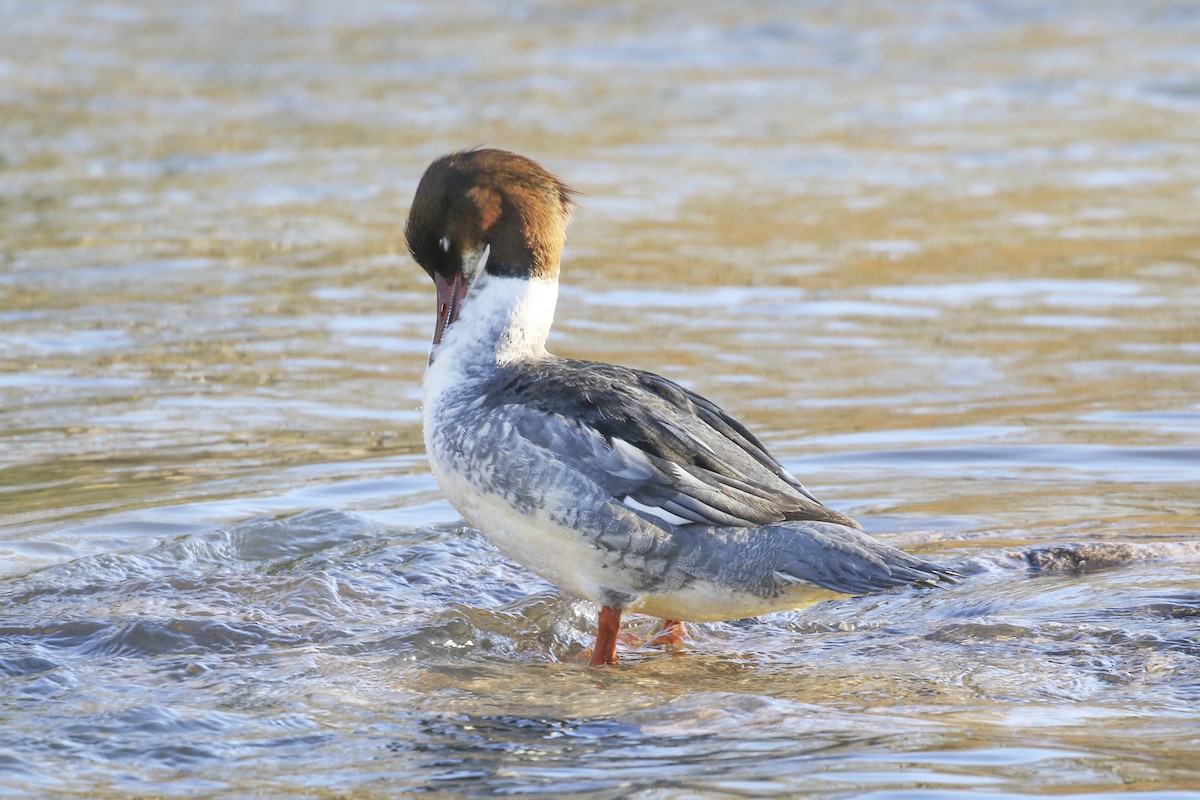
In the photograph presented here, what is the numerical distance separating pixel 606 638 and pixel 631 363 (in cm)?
335

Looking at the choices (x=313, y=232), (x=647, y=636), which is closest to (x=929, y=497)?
(x=647, y=636)

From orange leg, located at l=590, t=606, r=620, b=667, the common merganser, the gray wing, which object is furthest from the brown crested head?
orange leg, located at l=590, t=606, r=620, b=667

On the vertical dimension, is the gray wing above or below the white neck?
below

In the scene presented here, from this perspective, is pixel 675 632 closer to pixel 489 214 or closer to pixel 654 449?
pixel 654 449

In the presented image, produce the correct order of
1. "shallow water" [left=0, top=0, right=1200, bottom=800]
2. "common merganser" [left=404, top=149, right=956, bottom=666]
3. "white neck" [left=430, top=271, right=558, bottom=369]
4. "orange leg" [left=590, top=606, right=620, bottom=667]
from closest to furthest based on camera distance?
"shallow water" [left=0, top=0, right=1200, bottom=800]
"common merganser" [left=404, top=149, right=956, bottom=666]
"orange leg" [left=590, top=606, right=620, bottom=667]
"white neck" [left=430, top=271, right=558, bottom=369]

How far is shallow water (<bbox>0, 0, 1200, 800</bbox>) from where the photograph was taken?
400 cm

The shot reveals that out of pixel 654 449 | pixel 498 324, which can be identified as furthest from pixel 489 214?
pixel 654 449

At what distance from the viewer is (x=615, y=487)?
175 inches

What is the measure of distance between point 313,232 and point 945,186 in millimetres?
4467

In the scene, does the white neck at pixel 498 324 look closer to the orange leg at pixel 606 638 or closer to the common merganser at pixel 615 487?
the common merganser at pixel 615 487

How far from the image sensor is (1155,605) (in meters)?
4.74

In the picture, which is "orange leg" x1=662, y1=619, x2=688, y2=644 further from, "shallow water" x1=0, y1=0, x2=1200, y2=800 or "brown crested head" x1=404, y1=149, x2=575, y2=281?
"brown crested head" x1=404, y1=149, x2=575, y2=281

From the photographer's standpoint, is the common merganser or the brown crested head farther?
the brown crested head

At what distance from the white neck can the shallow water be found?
0.82 meters
